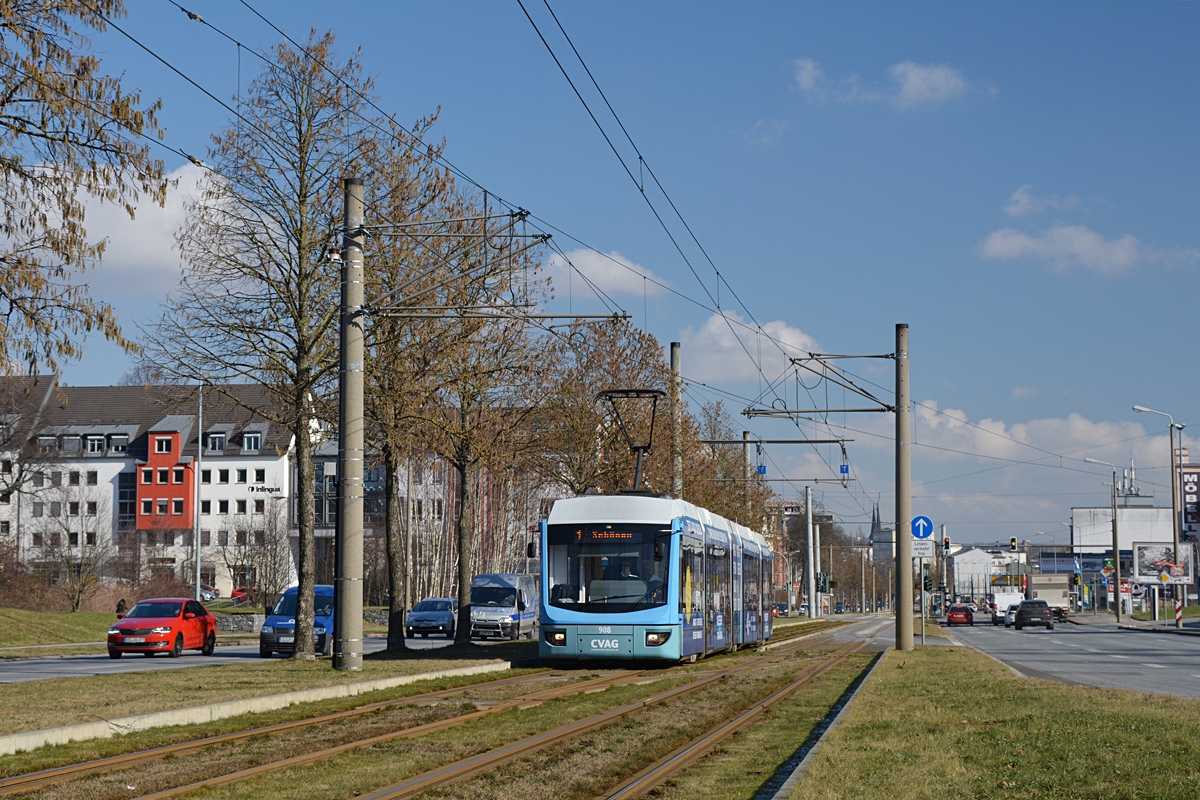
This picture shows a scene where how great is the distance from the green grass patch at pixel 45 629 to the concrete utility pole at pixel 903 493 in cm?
2667

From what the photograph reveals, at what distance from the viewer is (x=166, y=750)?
11.3 meters

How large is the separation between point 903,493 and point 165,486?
88.1 meters

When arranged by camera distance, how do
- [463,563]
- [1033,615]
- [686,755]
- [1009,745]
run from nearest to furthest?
1. [1009,745]
2. [686,755]
3. [463,563]
4. [1033,615]

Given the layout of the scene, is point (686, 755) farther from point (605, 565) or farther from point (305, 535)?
point (305, 535)

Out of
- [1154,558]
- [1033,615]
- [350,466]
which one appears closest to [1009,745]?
[350,466]

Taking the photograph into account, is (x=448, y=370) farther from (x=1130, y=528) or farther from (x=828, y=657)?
(x=1130, y=528)

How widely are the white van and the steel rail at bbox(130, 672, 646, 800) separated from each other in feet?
80.3

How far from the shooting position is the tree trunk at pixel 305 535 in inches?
1014

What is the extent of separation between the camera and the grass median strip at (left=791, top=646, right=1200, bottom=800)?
886 centimetres

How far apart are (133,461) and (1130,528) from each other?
8796cm

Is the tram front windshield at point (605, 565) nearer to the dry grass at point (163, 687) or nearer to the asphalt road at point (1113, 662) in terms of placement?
the dry grass at point (163, 687)

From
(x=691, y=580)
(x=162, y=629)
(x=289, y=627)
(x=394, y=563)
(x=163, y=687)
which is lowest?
Result: (x=162, y=629)

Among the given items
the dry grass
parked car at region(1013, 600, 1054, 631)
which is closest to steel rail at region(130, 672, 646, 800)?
the dry grass

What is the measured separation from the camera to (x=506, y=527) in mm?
79750
